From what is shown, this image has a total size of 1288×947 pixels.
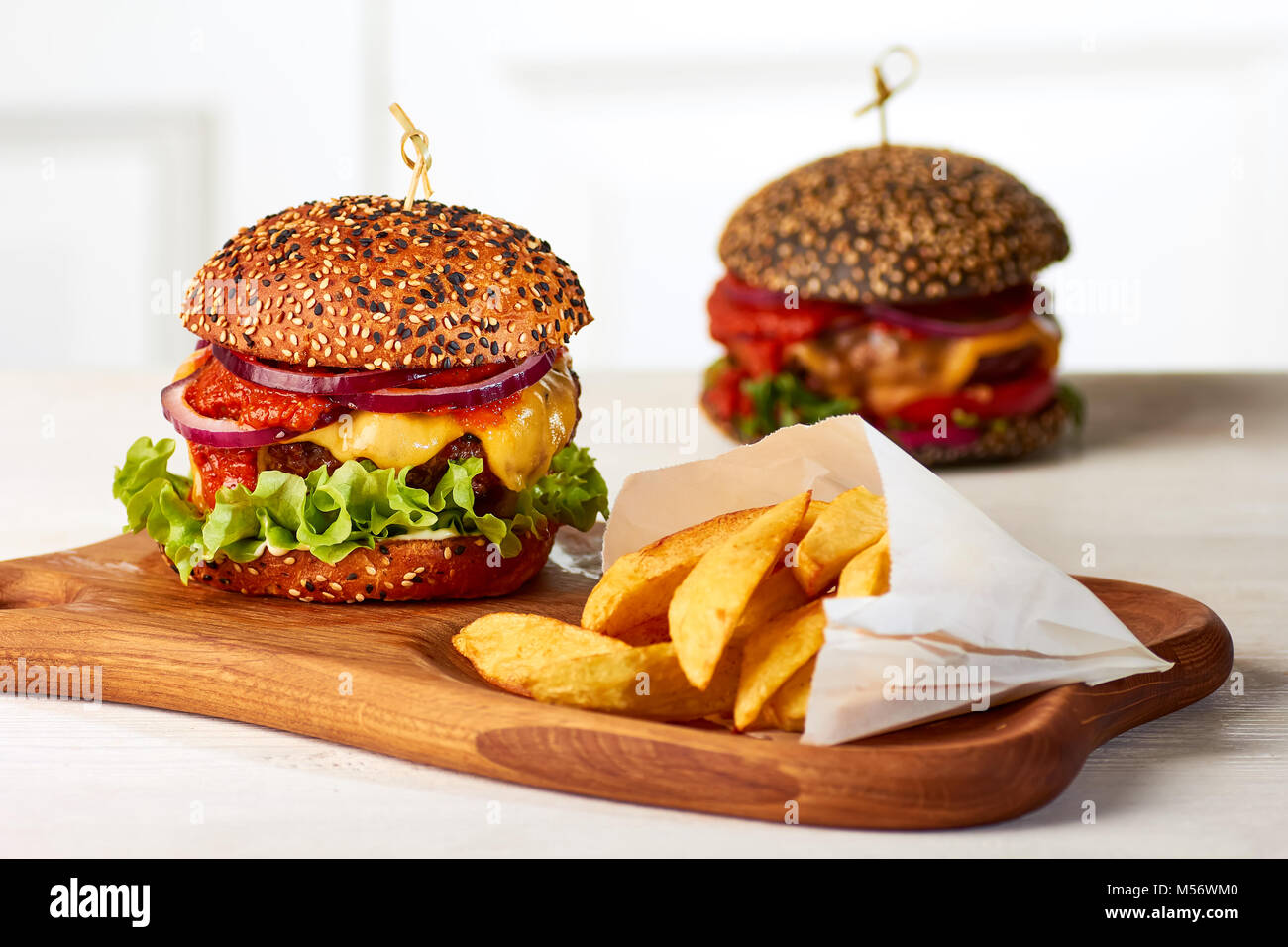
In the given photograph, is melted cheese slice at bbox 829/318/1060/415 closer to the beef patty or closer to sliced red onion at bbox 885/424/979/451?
sliced red onion at bbox 885/424/979/451

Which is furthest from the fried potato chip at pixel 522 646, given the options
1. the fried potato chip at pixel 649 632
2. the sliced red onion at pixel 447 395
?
the sliced red onion at pixel 447 395

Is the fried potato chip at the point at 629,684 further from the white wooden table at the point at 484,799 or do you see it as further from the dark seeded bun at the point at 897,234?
the dark seeded bun at the point at 897,234

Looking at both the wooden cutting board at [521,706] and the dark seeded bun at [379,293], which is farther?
the dark seeded bun at [379,293]

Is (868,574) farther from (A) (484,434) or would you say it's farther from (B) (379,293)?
(B) (379,293)

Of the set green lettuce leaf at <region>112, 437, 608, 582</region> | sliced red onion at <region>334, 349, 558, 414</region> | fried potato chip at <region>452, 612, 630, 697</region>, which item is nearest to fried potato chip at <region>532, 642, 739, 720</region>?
fried potato chip at <region>452, 612, 630, 697</region>

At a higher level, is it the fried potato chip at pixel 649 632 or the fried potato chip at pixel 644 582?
the fried potato chip at pixel 644 582

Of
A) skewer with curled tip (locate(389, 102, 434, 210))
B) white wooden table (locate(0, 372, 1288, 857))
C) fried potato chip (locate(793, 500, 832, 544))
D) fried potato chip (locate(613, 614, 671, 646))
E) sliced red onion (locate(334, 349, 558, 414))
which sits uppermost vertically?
skewer with curled tip (locate(389, 102, 434, 210))
